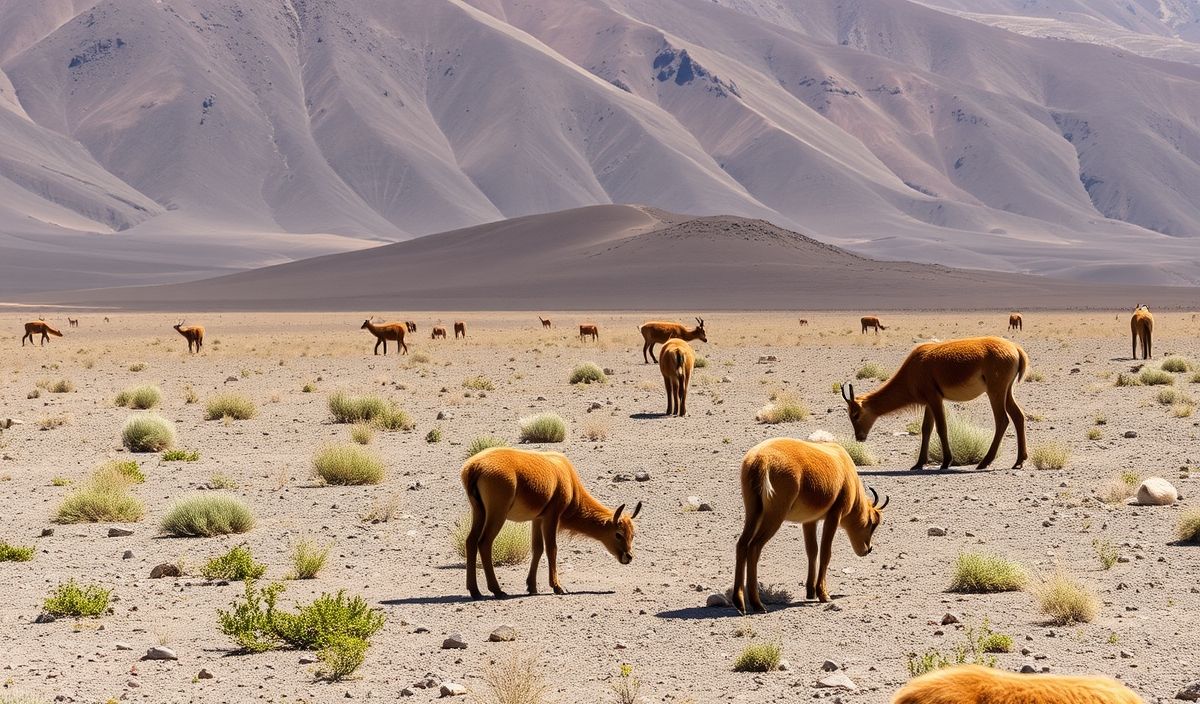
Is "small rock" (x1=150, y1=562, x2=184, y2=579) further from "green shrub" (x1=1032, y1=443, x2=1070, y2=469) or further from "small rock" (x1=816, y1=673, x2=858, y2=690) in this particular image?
"green shrub" (x1=1032, y1=443, x2=1070, y2=469)

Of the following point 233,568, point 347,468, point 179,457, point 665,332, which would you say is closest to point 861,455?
point 347,468

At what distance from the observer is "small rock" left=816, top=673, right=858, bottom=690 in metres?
8.15

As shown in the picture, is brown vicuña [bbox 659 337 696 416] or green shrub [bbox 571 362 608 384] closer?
brown vicuña [bbox 659 337 696 416]

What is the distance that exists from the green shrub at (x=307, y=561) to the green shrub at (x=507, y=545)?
1171mm

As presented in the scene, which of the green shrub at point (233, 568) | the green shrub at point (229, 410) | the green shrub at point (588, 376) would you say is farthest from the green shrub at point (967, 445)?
the green shrub at point (588, 376)

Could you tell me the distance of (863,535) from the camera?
1044 centimetres

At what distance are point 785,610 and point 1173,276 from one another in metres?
182

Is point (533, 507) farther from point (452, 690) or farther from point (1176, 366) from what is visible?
point (1176, 366)

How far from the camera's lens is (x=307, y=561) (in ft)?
38.3

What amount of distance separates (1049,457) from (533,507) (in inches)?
330

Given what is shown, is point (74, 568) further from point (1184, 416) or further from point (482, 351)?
point (482, 351)

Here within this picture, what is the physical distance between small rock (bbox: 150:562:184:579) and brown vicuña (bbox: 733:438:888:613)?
15.5 feet

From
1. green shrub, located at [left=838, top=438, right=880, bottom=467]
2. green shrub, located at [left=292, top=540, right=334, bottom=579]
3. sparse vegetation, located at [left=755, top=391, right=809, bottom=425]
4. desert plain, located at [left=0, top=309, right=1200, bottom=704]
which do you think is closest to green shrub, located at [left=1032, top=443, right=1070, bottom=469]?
desert plain, located at [left=0, top=309, right=1200, bottom=704]

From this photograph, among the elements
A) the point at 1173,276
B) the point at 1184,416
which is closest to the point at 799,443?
the point at 1184,416
